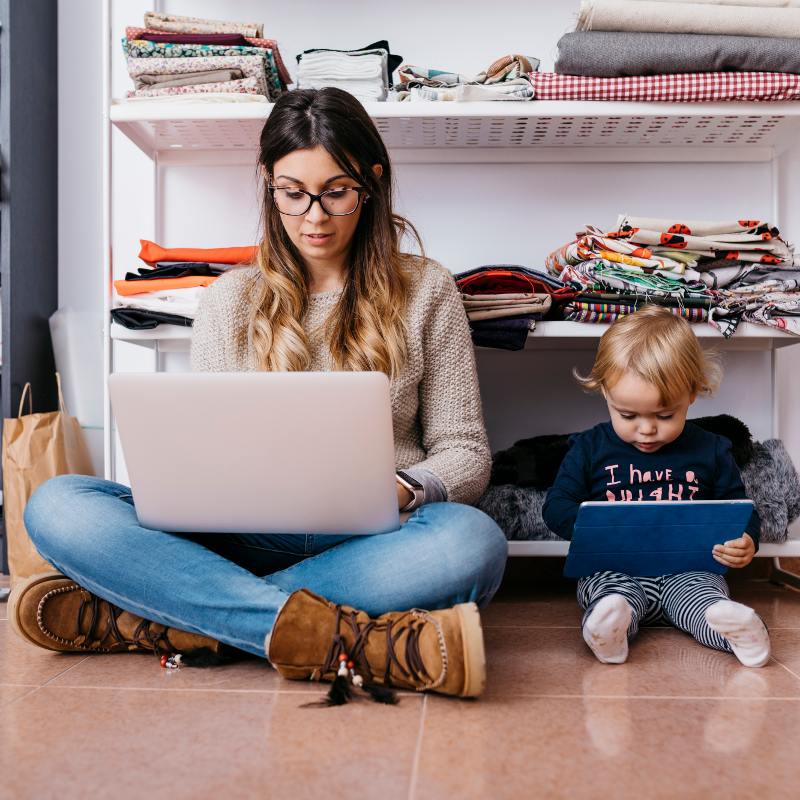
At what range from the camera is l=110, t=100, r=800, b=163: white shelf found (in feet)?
5.34

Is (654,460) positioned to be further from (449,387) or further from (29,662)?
(29,662)

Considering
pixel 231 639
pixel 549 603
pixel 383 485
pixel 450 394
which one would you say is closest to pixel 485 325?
pixel 450 394

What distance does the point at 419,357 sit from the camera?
141cm

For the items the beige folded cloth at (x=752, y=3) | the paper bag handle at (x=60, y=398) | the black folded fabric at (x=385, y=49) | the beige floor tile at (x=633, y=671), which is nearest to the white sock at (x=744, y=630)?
the beige floor tile at (x=633, y=671)

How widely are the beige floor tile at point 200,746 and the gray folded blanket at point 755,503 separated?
0.68 meters

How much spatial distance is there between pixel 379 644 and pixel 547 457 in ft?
2.57

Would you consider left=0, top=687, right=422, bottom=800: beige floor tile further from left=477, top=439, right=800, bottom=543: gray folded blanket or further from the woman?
left=477, top=439, right=800, bottom=543: gray folded blanket

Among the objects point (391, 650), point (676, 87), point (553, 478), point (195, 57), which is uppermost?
point (195, 57)

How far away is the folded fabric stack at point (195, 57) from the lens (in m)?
1.68

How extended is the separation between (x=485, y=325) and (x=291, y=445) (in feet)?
2.39

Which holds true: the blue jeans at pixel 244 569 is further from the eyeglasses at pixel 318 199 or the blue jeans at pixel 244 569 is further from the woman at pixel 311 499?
the eyeglasses at pixel 318 199

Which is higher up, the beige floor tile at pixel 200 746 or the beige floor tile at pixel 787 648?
the beige floor tile at pixel 200 746

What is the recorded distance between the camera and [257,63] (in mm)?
1679

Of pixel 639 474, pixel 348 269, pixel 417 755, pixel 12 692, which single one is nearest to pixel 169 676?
pixel 12 692
